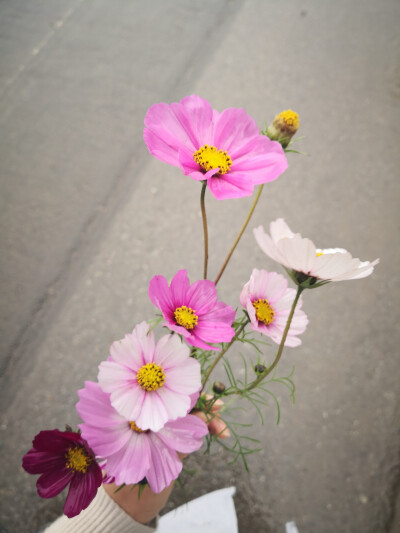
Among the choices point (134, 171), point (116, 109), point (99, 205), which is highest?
point (116, 109)

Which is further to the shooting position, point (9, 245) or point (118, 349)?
point (9, 245)

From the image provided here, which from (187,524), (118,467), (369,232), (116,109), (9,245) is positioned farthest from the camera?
(116,109)

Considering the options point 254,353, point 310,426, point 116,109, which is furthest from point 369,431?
point 116,109

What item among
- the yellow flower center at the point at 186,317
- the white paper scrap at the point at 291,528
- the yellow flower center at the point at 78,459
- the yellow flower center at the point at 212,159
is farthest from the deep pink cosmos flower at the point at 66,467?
the white paper scrap at the point at 291,528

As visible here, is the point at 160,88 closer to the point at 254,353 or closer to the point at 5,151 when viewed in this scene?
the point at 5,151

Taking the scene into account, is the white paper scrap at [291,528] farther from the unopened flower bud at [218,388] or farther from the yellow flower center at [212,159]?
the yellow flower center at [212,159]

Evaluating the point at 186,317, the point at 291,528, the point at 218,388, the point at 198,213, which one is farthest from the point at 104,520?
the point at 198,213
